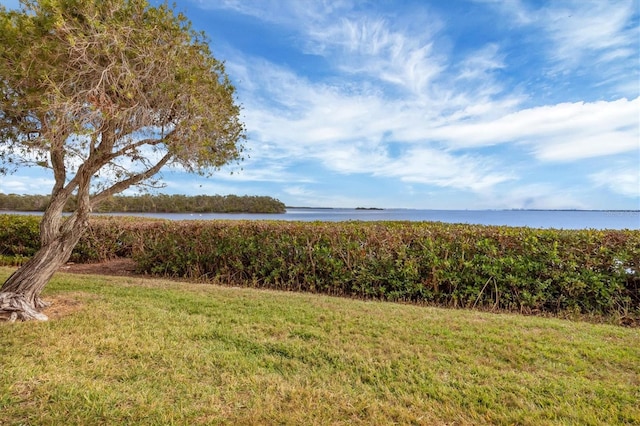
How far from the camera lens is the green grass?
2.28 meters

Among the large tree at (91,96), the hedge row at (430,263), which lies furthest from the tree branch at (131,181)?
the hedge row at (430,263)

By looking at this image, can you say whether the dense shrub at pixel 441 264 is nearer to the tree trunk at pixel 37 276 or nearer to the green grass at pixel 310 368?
the green grass at pixel 310 368

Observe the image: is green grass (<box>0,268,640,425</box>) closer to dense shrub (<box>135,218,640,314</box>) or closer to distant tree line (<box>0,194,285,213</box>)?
dense shrub (<box>135,218,640,314</box>)

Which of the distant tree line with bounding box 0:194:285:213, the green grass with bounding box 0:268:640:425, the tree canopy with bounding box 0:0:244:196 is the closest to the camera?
the green grass with bounding box 0:268:640:425

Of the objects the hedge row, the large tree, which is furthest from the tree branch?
the hedge row

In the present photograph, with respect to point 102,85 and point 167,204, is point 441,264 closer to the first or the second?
point 102,85

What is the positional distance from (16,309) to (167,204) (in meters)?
6.63

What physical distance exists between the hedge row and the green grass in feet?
3.00

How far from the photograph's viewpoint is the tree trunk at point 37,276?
3961mm

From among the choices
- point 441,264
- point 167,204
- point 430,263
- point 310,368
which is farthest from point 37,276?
point 167,204

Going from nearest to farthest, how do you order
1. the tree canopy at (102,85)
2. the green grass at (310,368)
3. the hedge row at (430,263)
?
the green grass at (310,368), the tree canopy at (102,85), the hedge row at (430,263)

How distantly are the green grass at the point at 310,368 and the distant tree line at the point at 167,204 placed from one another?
2.41 meters

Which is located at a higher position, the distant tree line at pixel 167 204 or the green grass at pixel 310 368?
the distant tree line at pixel 167 204

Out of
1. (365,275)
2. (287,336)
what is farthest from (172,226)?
(287,336)
